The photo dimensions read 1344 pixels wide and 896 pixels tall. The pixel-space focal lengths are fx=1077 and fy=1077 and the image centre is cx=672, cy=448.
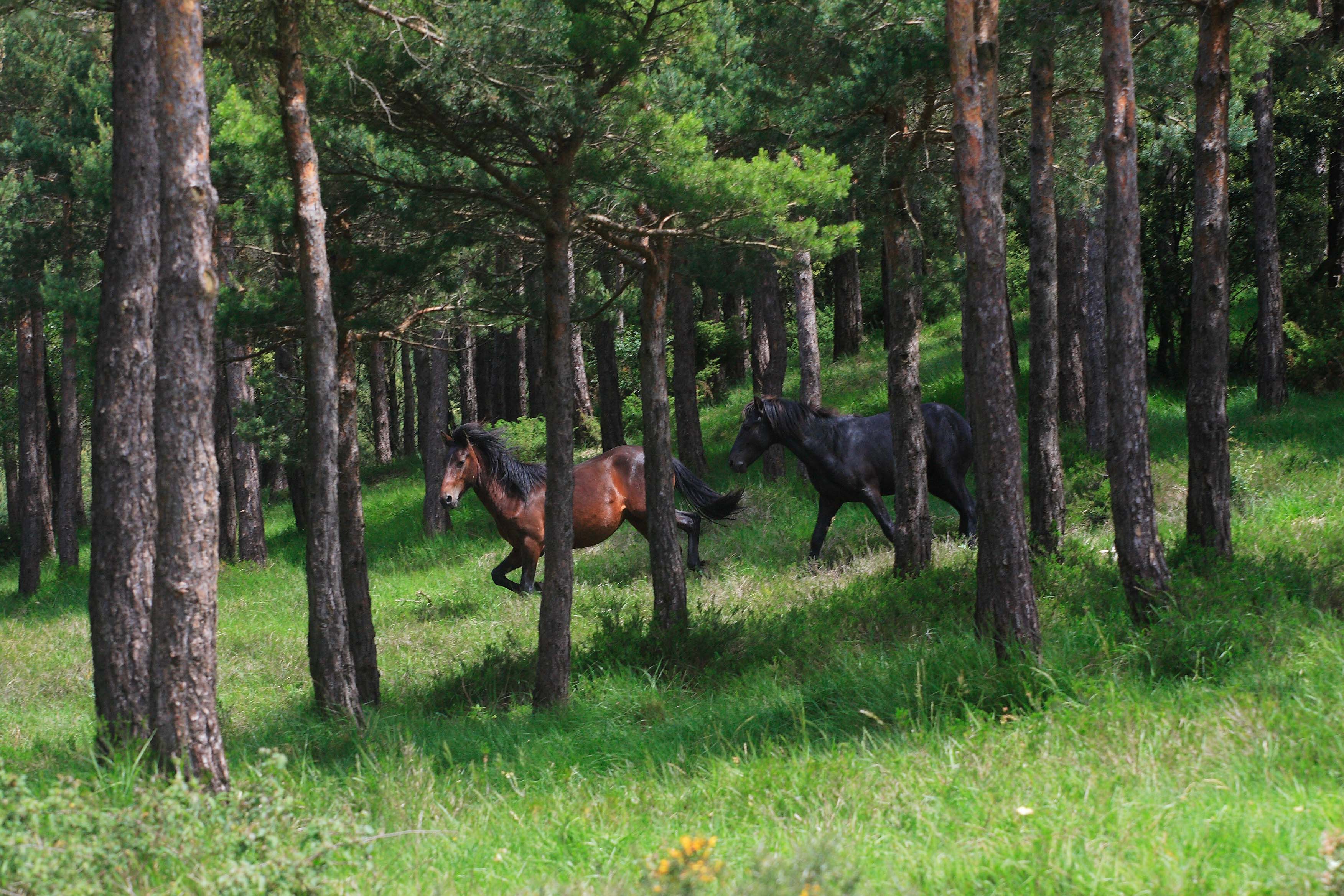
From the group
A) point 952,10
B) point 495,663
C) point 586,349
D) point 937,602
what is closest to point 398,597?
point 495,663

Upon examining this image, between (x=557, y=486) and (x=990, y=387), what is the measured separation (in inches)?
156

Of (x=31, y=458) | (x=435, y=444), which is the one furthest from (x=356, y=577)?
(x=31, y=458)

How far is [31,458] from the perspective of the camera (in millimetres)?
23484

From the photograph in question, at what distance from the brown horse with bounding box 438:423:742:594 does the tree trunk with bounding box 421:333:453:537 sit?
21.0ft

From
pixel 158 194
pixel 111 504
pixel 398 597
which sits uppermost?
pixel 158 194

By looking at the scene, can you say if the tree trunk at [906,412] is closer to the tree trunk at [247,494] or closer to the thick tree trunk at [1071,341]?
the thick tree trunk at [1071,341]

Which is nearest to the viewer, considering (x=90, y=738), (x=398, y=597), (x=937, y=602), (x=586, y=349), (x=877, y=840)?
(x=877, y=840)

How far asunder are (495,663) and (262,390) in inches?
316

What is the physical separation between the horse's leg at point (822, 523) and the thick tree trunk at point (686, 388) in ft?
18.5

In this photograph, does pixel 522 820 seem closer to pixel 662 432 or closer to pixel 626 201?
pixel 662 432

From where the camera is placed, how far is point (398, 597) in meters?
16.5

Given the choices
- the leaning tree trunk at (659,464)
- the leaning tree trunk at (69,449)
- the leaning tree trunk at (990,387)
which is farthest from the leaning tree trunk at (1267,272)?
the leaning tree trunk at (69,449)

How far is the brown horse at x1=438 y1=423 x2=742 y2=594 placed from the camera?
14.2m

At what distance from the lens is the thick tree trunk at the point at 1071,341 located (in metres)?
18.2
